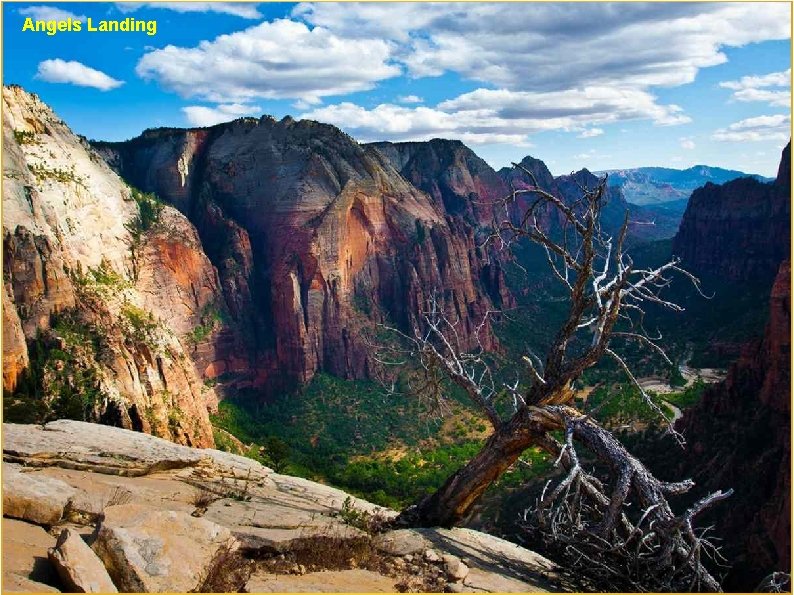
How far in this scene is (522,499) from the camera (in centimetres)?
4822

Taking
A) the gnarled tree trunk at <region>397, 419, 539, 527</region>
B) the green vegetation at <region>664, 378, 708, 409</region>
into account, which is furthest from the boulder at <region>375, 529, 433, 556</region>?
the green vegetation at <region>664, 378, 708, 409</region>

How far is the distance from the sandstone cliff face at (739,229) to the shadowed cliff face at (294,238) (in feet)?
186

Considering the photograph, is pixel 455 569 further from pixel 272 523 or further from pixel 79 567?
pixel 79 567

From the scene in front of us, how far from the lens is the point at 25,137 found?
50812 millimetres

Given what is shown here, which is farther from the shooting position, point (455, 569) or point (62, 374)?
point (62, 374)

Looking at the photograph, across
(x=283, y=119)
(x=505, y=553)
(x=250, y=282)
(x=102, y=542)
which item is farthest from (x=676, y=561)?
(x=283, y=119)

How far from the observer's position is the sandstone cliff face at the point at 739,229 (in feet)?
375

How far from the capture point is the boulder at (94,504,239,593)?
887cm

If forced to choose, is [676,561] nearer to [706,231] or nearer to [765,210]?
[765,210]

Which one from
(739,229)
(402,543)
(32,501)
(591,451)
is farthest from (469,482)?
(739,229)

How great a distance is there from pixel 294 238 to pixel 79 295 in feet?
132

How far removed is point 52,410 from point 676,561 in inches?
1100

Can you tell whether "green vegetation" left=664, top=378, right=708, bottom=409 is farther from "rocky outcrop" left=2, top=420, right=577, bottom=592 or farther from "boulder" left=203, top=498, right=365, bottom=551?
"boulder" left=203, top=498, right=365, bottom=551

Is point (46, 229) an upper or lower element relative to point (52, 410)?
upper
